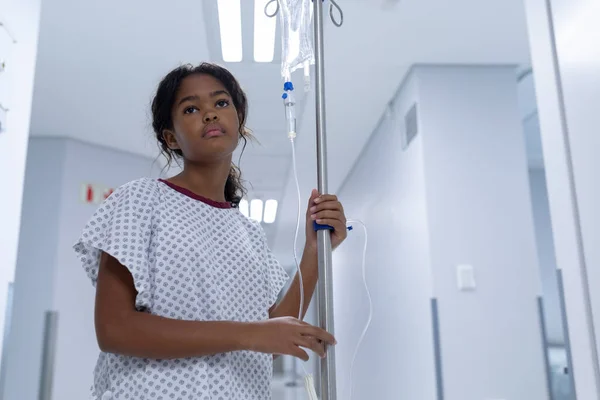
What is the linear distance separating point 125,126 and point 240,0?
1828 millimetres

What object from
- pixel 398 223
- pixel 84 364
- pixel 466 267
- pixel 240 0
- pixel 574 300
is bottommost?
pixel 84 364

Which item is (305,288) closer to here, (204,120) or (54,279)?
(204,120)

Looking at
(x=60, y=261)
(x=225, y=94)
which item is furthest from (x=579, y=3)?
(x=60, y=261)

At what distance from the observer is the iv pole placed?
771 mm

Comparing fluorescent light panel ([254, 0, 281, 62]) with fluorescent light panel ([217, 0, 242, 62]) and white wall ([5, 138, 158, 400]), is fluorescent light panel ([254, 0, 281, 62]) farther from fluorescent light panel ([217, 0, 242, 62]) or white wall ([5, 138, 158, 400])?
white wall ([5, 138, 158, 400])

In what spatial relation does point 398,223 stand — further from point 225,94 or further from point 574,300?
point 225,94

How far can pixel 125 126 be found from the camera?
3779 millimetres

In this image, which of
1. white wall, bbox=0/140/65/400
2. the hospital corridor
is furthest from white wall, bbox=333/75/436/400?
white wall, bbox=0/140/65/400

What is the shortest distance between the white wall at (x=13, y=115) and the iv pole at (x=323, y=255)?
3.45 ft

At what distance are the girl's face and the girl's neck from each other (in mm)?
17

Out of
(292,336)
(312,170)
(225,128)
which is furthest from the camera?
(312,170)

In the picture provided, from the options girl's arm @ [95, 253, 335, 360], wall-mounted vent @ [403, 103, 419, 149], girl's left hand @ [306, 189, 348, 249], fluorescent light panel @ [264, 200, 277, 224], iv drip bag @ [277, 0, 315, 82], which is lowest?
girl's arm @ [95, 253, 335, 360]

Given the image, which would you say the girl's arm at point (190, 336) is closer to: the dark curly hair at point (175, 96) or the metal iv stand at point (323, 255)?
the metal iv stand at point (323, 255)

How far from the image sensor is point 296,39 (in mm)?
1043
